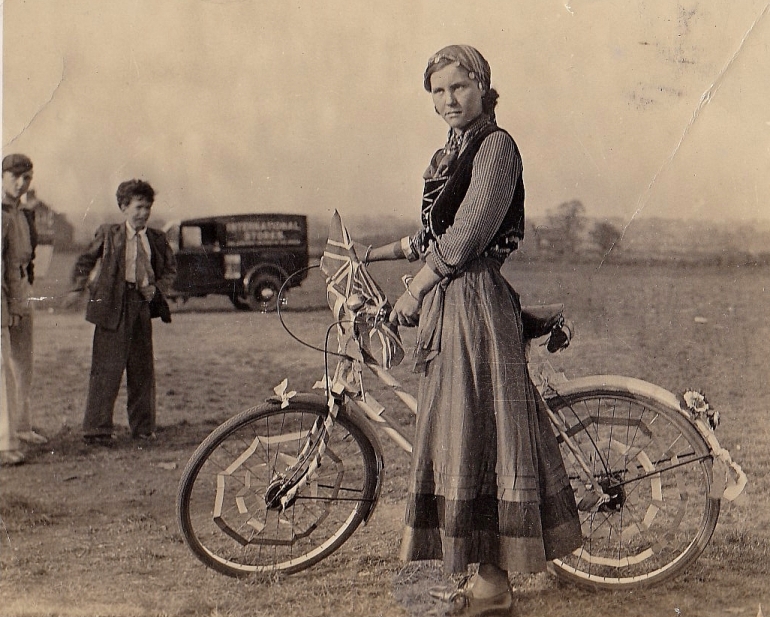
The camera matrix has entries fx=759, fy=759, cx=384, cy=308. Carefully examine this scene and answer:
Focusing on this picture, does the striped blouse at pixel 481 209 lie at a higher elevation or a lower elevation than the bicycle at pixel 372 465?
higher

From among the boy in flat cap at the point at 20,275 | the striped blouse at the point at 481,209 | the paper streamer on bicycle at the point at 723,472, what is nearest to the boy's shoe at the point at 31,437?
the boy in flat cap at the point at 20,275

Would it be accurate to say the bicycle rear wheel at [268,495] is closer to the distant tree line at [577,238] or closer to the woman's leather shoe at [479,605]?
the woman's leather shoe at [479,605]

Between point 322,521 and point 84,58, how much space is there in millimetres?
2265

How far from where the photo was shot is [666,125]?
3.40 metres

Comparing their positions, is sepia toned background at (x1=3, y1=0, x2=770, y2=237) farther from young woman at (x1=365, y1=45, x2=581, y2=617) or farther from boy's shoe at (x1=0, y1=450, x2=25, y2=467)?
boy's shoe at (x1=0, y1=450, x2=25, y2=467)

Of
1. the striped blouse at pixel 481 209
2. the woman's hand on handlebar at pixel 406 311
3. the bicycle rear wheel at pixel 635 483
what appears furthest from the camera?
the bicycle rear wheel at pixel 635 483

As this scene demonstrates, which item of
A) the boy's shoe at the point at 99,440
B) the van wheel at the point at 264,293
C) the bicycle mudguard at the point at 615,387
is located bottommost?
the boy's shoe at the point at 99,440

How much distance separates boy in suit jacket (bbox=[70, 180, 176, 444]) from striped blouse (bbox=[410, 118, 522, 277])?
1.19 metres

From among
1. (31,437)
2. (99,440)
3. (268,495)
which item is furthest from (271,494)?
(31,437)

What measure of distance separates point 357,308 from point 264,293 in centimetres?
42

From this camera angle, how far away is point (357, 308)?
3223 millimetres

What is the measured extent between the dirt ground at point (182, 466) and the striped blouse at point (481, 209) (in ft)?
0.93

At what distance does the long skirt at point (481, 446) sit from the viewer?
3.09 m

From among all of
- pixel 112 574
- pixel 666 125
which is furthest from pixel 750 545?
pixel 112 574
